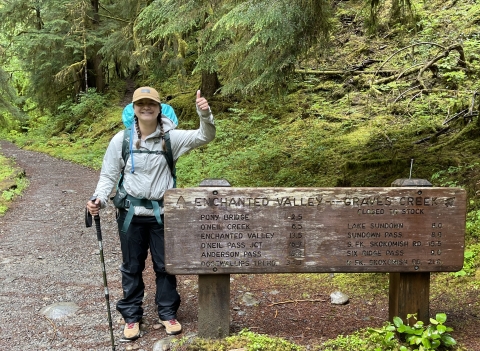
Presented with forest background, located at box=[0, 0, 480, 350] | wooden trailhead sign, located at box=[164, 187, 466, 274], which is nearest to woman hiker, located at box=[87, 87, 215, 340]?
wooden trailhead sign, located at box=[164, 187, 466, 274]


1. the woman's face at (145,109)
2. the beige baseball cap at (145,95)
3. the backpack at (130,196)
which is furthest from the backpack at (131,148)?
the beige baseball cap at (145,95)

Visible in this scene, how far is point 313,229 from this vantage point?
3383 mm

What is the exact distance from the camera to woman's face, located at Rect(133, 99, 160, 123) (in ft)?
12.0

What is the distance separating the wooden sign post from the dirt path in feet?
2.62

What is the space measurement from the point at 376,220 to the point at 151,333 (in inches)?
92.9

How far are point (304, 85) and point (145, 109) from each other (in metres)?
9.97

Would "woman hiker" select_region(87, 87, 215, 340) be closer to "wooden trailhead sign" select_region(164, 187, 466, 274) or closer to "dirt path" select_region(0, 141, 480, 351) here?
"wooden trailhead sign" select_region(164, 187, 466, 274)

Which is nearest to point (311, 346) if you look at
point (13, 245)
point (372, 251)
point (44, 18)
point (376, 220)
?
point (372, 251)

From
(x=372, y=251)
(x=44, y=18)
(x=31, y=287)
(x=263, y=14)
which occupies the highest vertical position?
(x=44, y=18)

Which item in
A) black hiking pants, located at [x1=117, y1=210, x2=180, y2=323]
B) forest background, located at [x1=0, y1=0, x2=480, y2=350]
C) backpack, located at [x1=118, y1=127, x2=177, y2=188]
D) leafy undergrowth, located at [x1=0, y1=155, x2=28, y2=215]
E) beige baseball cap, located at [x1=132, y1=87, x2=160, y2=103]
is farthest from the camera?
leafy undergrowth, located at [x1=0, y1=155, x2=28, y2=215]

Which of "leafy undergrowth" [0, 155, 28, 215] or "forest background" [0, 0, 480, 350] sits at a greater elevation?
"forest background" [0, 0, 480, 350]

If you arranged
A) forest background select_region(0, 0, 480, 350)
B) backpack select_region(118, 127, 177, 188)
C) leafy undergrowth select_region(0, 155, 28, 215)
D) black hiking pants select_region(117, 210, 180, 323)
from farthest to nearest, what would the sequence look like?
leafy undergrowth select_region(0, 155, 28, 215) < forest background select_region(0, 0, 480, 350) < black hiking pants select_region(117, 210, 180, 323) < backpack select_region(118, 127, 177, 188)

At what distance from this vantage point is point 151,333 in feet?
13.3

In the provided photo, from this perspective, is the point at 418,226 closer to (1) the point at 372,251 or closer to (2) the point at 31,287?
(1) the point at 372,251
